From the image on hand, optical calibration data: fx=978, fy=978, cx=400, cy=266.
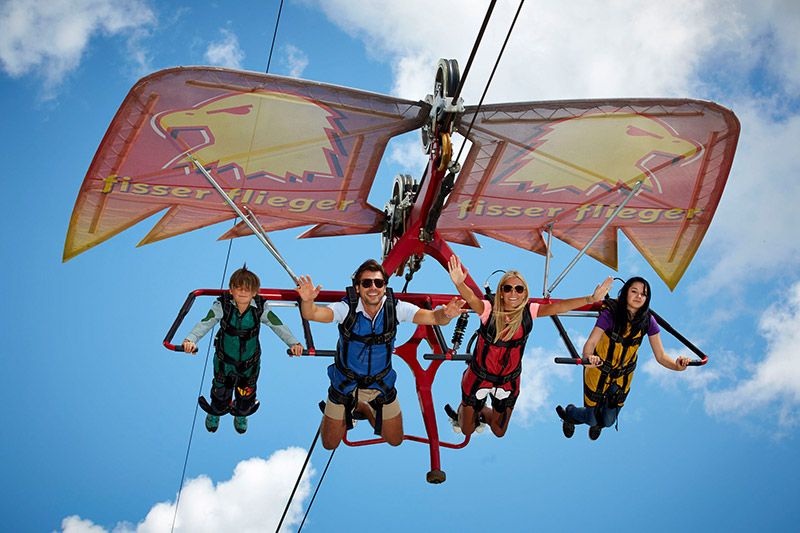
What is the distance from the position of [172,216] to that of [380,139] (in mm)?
2201

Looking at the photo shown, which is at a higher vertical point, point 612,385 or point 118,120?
point 118,120

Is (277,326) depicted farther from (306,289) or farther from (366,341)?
(306,289)

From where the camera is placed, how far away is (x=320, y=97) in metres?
8.70

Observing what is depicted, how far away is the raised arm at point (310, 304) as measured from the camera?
6.21 m

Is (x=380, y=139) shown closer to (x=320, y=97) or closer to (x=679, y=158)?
(x=320, y=97)

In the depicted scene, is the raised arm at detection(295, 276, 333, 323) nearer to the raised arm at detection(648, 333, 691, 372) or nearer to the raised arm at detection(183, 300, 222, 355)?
the raised arm at detection(183, 300, 222, 355)

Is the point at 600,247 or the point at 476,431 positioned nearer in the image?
the point at 476,431

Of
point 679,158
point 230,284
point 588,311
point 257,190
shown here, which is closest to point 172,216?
point 257,190

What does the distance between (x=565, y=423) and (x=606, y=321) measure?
1203 millimetres

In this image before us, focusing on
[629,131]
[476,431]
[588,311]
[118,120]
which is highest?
[629,131]

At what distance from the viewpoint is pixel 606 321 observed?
7.41 m

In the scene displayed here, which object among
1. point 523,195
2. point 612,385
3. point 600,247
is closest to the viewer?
point 612,385

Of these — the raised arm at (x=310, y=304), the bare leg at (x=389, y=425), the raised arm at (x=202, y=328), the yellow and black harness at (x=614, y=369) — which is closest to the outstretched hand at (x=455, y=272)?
the raised arm at (x=310, y=304)

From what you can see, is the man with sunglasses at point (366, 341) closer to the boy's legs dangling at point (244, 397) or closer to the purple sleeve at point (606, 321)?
the boy's legs dangling at point (244, 397)
